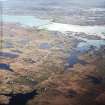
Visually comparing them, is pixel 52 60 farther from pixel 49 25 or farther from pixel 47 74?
pixel 49 25

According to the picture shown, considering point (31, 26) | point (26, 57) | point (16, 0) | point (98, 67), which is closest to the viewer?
point (98, 67)

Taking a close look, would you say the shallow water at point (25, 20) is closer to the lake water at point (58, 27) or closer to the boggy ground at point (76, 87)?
the lake water at point (58, 27)

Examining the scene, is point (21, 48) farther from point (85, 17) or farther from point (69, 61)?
point (85, 17)

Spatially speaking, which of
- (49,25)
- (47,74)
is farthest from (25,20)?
(47,74)

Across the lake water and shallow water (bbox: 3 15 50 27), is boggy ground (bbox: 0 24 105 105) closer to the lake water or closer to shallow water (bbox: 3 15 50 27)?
the lake water

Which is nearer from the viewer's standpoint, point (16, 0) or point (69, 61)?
point (69, 61)

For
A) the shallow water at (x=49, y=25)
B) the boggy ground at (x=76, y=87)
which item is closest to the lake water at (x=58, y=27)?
the shallow water at (x=49, y=25)

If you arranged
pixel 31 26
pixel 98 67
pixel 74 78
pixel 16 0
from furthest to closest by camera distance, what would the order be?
pixel 16 0, pixel 31 26, pixel 98 67, pixel 74 78

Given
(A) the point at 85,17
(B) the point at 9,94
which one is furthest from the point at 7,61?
(A) the point at 85,17

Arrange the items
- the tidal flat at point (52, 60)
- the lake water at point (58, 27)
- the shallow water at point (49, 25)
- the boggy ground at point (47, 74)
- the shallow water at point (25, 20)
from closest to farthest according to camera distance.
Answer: the boggy ground at point (47, 74) < the tidal flat at point (52, 60) < the lake water at point (58, 27) < the shallow water at point (49, 25) < the shallow water at point (25, 20)

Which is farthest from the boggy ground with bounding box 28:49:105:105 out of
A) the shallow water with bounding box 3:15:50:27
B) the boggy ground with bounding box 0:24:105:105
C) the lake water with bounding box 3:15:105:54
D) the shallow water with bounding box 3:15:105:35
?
the shallow water with bounding box 3:15:50:27
